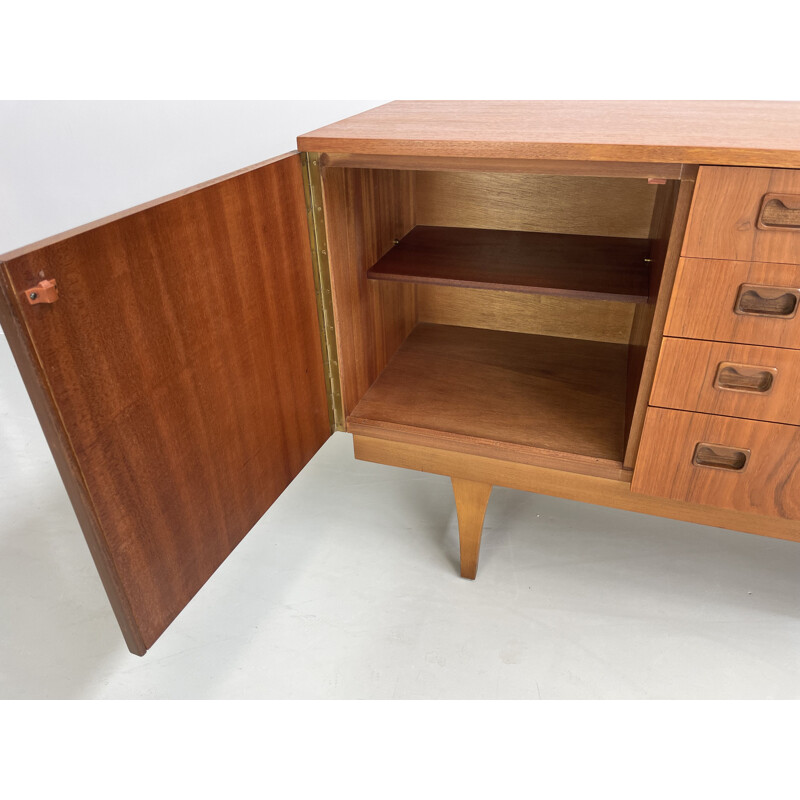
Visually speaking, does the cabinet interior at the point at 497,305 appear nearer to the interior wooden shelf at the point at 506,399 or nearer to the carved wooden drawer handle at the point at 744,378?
the interior wooden shelf at the point at 506,399

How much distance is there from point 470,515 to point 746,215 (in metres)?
0.77

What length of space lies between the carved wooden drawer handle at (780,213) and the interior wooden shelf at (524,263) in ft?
0.89

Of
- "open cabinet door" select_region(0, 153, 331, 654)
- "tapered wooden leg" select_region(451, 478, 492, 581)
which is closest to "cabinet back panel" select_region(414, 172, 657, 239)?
"open cabinet door" select_region(0, 153, 331, 654)

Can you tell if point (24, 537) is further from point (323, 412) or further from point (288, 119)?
point (288, 119)

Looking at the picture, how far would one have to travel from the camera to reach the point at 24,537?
154 cm

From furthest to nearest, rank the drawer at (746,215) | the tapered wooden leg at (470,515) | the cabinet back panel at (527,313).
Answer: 1. the cabinet back panel at (527,313)
2. the tapered wooden leg at (470,515)
3. the drawer at (746,215)

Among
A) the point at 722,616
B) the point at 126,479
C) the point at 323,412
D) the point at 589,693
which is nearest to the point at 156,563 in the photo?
the point at 126,479

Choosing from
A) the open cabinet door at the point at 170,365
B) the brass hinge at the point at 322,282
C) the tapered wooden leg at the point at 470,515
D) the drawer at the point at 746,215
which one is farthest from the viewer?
the tapered wooden leg at the point at 470,515

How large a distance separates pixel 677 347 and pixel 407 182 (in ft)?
2.50

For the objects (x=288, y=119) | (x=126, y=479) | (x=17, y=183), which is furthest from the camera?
(x=17, y=183)

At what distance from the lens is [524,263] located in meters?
1.22

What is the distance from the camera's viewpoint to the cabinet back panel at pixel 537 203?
1.31 metres

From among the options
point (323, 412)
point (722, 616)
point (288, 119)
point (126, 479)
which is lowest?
point (722, 616)

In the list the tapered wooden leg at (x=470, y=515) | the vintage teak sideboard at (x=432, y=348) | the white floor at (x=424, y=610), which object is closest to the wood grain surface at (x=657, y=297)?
the vintage teak sideboard at (x=432, y=348)
